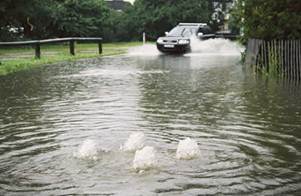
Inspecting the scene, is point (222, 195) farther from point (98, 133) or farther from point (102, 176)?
point (98, 133)

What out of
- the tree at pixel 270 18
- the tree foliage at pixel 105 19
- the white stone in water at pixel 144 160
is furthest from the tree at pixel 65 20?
the white stone in water at pixel 144 160

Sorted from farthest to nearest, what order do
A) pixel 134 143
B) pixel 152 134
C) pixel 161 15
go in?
pixel 161 15
pixel 152 134
pixel 134 143

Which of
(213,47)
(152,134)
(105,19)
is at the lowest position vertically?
(152,134)

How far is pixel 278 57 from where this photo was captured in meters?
17.2

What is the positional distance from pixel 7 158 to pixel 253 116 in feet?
15.3

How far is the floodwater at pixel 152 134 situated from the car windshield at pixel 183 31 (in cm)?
1703

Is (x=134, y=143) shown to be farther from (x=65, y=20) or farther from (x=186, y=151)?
(x=65, y=20)

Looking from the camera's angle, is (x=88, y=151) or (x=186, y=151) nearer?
(x=186, y=151)

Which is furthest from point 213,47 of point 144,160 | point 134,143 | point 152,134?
point 144,160

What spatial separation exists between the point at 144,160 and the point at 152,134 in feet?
7.00

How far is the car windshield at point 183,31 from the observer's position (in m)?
33.6

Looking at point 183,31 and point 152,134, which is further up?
point 183,31

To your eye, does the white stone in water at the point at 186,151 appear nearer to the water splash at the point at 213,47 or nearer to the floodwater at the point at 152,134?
the floodwater at the point at 152,134

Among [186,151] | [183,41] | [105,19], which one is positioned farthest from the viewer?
[105,19]
